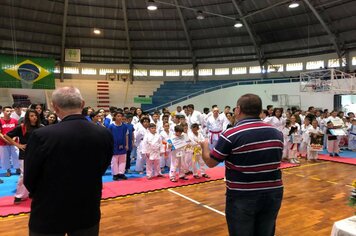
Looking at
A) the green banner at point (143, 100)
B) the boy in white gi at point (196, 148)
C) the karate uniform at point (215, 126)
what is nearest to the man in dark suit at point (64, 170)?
the boy in white gi at point (196, 148)

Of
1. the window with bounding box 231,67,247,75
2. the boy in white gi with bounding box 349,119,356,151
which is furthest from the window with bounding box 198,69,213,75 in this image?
the boy in white gi with bounding box 349,119,356,151

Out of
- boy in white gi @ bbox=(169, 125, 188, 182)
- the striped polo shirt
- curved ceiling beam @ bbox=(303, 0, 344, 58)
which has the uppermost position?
curved ceiling beam @ bbox=(303, 0, 344, 58)

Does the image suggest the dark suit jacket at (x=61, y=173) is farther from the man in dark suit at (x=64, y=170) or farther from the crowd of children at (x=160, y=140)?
the crowd of children at (x=160, y=140)

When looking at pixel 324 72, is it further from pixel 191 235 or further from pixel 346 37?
pixel 191 235

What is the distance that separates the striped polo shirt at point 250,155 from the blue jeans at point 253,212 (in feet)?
0.16

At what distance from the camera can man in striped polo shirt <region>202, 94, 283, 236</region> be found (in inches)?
79.9

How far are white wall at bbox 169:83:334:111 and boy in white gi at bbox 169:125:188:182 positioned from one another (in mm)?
12849

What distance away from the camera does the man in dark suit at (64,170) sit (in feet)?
5.50

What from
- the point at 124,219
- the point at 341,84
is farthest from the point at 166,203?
the point at 341,84

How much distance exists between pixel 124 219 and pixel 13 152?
471 cm

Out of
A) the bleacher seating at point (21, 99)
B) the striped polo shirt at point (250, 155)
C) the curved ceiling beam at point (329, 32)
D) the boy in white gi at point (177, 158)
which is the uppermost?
the curved ceiling beam at point (329, 32)

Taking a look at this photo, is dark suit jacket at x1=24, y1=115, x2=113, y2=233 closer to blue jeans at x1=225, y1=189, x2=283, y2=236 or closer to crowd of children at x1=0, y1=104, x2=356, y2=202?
blue jeans at x1=225, y1=189, x2=283, y2=236

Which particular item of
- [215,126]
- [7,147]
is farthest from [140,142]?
[7,147]

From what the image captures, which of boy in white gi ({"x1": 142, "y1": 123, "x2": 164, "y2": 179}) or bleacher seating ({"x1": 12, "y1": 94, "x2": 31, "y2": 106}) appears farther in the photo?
bleacher seating ({"x1": 12, "y1": 94, "x2": 31, "y2": 106})
